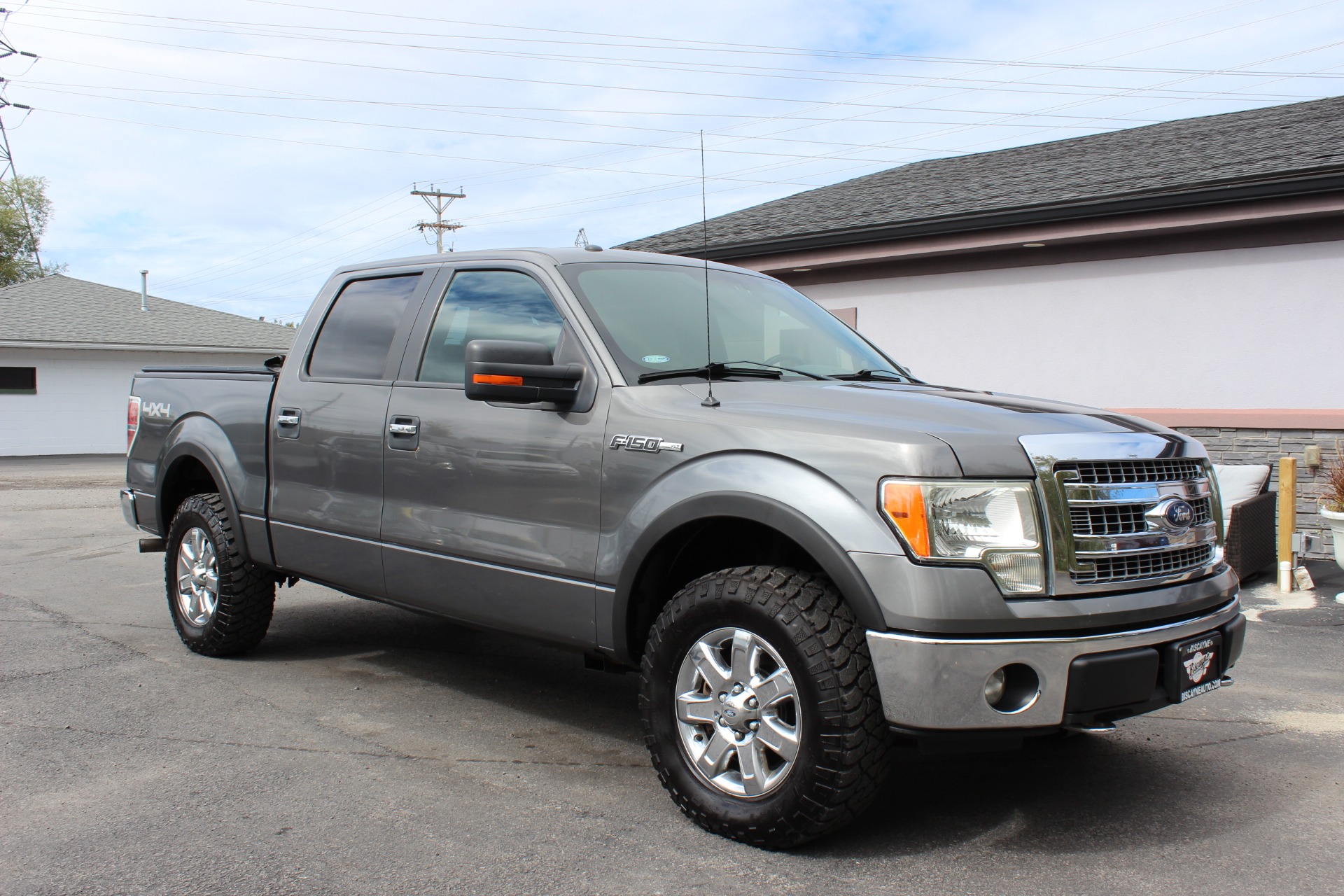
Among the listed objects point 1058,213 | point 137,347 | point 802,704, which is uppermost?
point 1058,213

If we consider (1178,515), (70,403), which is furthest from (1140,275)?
(70,403)

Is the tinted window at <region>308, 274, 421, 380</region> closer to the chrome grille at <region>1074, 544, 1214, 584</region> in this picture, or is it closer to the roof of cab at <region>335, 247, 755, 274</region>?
the roof of cab at <region>335, 247, 755, 274</region>

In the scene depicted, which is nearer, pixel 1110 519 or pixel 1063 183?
pixel 1110 519

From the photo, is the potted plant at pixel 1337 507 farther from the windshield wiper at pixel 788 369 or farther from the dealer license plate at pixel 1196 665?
the windshield wiper at pixel 788 369

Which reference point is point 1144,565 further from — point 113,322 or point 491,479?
point 113,322

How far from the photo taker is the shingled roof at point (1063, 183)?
9.52 m

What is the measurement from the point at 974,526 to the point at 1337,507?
21.1 feet

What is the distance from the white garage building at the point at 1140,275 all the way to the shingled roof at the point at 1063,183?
1.3 inches

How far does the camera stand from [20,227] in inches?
2279

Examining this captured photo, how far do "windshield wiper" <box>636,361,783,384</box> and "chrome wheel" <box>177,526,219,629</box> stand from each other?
3015 mm

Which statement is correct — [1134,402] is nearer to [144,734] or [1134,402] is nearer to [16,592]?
[144,734]

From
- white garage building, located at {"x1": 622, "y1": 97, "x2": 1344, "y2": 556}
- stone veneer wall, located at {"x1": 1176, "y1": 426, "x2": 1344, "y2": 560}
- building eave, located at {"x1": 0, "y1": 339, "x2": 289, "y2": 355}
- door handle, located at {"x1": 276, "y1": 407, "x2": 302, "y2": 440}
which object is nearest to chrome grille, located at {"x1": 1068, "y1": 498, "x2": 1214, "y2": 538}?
door handle, located at {"x1": 276, "y1": 407, "x2": 302, "y2": 440}

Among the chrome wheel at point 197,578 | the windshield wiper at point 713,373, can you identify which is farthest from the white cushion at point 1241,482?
the chrome wheel at point 197,578

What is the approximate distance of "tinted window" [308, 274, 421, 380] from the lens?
5059 millimetres
